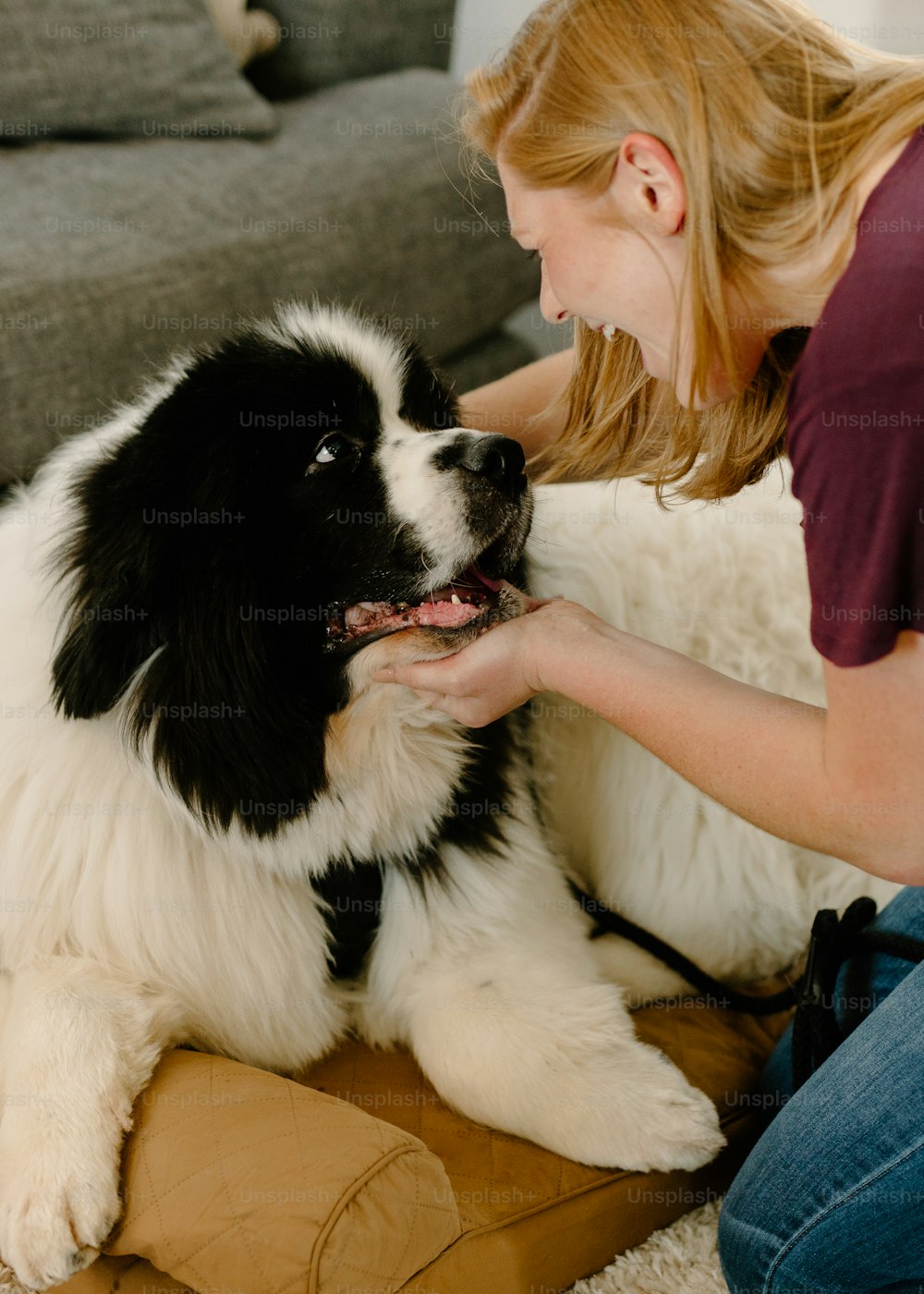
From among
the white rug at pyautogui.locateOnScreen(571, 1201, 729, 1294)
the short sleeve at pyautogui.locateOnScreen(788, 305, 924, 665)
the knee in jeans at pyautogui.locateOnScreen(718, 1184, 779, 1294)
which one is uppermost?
the short sleeve at pyautogui.locateOnScreen(788, 305, 924, 665)

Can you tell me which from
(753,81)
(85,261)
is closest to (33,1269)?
(753,81)

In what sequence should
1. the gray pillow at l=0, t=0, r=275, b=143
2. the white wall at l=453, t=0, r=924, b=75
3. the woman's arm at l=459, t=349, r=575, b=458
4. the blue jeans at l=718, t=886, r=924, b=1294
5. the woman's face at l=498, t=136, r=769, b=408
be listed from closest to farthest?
the woman's face at l=498, t=136, r=769, b=408, the blue jeans at l=718, t=886, r=924, b=1294, the woman's arm at l=459, t=349, r=575, b=458, the gray pillow at l=0, t=0, r=275, b=143, the white wall at l=453, t=0, r=924, b=75

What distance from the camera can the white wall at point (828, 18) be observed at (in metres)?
3.21

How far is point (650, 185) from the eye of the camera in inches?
40.1

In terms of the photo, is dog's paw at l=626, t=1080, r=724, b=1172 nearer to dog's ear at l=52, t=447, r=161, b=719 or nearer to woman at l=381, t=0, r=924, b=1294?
woman at l=381, t=0, r=924, b=1294

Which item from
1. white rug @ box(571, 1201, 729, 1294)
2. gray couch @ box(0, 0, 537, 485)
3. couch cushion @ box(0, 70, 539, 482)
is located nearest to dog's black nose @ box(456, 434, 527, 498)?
gray couch @ box(0, 0, 537, 485)

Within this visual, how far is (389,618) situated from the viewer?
1.35 metres

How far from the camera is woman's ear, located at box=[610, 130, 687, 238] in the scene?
3.26ft

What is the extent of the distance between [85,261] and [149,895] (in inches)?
46.1

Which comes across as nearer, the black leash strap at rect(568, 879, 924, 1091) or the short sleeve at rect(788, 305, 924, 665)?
the short sleeve at rect(788, 305, 924, 665)

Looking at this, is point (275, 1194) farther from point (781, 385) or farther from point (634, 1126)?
point (781, 385)

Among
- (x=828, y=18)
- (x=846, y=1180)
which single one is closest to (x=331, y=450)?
(x=846, y=1180)

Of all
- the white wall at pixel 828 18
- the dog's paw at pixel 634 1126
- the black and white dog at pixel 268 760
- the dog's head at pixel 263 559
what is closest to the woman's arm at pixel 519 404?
the black and white dog at pixel 268 760

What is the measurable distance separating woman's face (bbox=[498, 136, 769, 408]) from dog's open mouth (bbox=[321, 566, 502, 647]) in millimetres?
348
